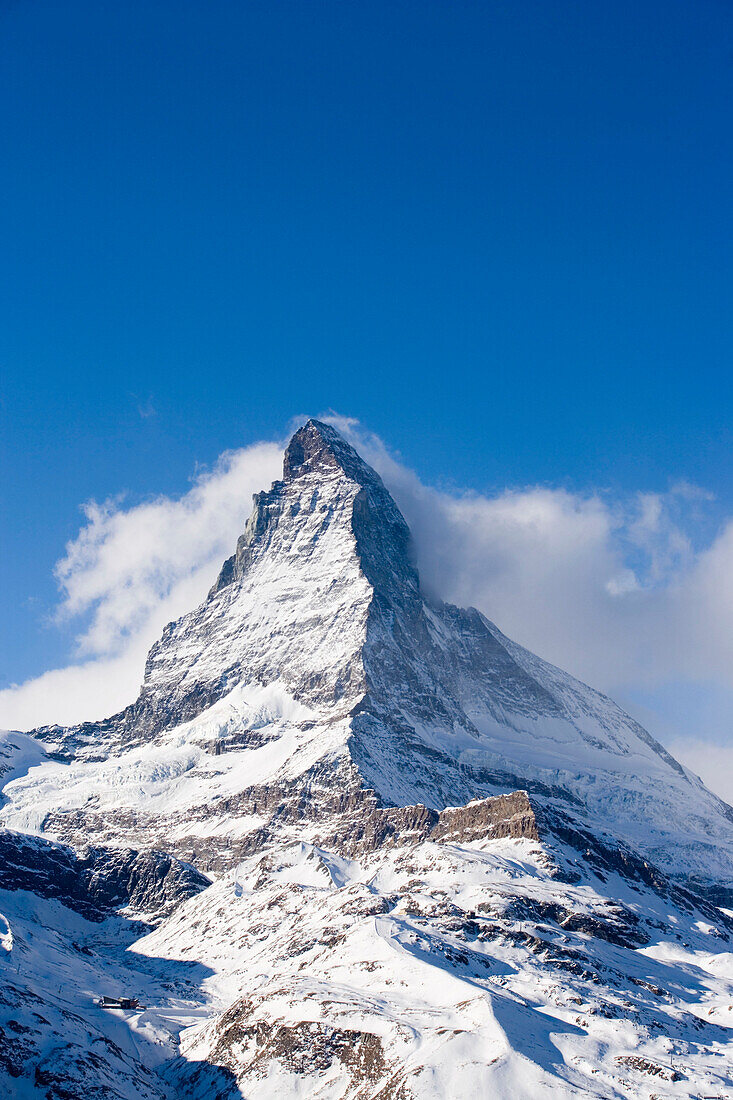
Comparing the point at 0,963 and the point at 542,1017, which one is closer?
the point at 542,1017

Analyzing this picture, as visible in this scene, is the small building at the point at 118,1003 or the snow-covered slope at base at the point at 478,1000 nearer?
the snow-covered slope at base at the point at 478,1000

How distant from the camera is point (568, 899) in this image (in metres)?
184

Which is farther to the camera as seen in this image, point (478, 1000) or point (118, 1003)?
point (118, 1003)

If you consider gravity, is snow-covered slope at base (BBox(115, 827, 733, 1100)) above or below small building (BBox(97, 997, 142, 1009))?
above

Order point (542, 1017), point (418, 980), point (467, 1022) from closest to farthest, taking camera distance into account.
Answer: point (467, 1022) < point (542, 1017) < point (418, 980)

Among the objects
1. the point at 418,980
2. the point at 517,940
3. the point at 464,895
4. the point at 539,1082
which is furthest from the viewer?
the point at 464,895

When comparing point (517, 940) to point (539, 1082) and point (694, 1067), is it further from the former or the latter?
point (539, 1082)

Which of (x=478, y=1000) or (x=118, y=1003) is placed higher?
(x=478, y=1000)

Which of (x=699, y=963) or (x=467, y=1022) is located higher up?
(x=699, y=963)

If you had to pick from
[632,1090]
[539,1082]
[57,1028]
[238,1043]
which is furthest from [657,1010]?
[57,1028]

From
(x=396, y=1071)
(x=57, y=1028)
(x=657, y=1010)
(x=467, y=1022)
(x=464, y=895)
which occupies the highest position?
(x=464, y=895)

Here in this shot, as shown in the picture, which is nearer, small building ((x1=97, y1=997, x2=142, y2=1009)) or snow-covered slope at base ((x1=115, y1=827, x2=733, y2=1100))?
snow-covered slope at base ((x1=115, y1=827, x2=733, y2=1100))

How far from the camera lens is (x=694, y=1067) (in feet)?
400

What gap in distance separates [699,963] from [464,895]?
149 feet
